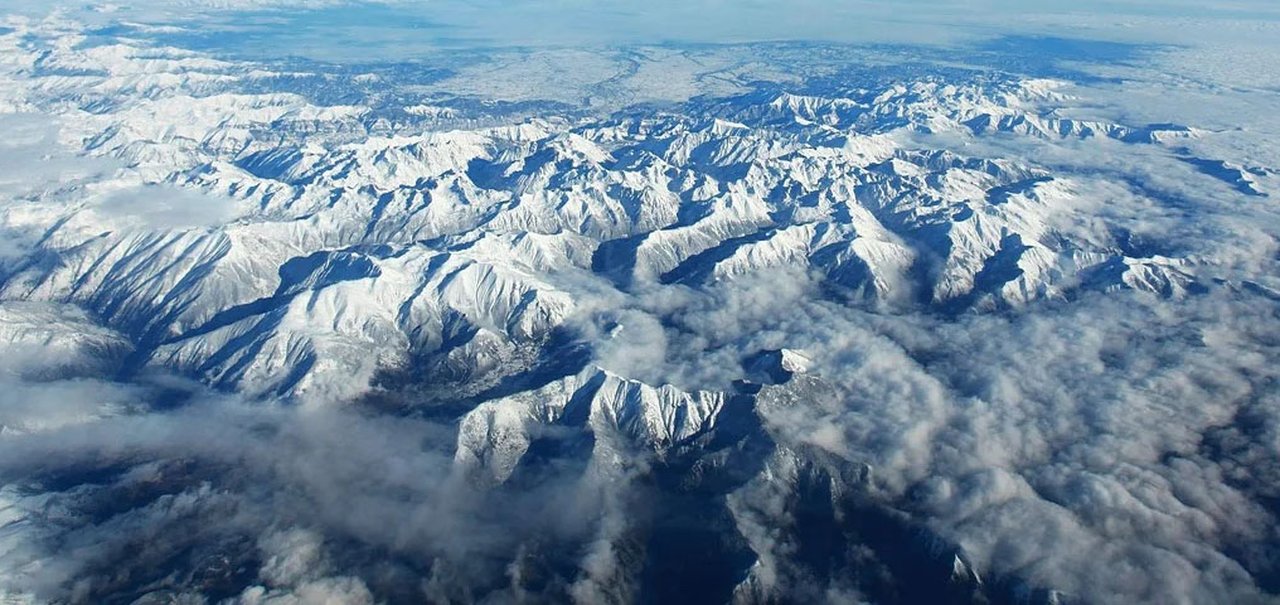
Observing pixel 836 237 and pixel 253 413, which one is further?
pixel 836 237

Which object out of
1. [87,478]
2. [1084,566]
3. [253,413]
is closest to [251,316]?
[253,413]

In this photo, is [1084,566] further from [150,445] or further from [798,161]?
[798,161]

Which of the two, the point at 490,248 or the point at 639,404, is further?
the point at 490,248

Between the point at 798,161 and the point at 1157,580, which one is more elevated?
the point at 798,161

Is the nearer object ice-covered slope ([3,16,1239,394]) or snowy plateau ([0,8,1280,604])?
snowy plateau ([0,8,1280,604])

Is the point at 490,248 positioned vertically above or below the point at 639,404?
above

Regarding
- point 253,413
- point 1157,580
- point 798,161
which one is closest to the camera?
point 1157,580

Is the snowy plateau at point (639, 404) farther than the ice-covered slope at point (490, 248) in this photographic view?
No

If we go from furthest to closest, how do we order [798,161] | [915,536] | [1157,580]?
[798,161] < [915,536] < [1157,580]
